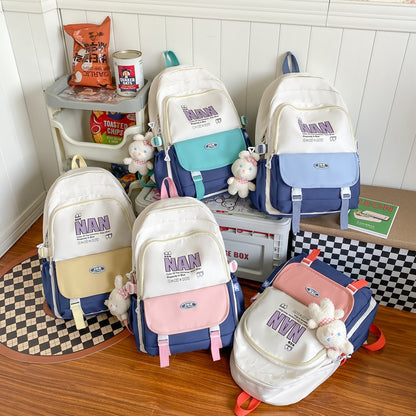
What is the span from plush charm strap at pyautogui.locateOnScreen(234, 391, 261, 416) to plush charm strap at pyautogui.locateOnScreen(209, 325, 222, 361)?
13 centimetres

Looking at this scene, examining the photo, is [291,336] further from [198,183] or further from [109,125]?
[109,125]

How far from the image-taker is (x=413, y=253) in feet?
4.92

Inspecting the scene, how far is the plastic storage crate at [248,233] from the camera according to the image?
5.18 ft

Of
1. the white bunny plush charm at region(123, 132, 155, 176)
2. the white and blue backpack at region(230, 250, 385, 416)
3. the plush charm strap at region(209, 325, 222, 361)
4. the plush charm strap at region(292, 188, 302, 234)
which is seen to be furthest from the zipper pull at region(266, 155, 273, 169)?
the plush charm strap at region(209, 325, 222, 361)

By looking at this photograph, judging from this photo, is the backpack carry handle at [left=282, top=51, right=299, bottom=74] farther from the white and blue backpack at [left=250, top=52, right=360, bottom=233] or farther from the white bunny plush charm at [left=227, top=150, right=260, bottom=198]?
the white bunny plush charm at [left=227, top=150, right=260, bottom=198]

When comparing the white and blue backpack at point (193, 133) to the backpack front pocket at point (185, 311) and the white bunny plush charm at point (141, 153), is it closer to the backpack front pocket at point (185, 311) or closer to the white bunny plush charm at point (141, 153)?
the white bunny plush charm at point (141, 153)

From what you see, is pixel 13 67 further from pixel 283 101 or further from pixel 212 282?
pixel 212 282

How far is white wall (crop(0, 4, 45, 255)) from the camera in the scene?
1803 mm

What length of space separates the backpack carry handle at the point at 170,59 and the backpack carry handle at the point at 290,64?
43 centimetres

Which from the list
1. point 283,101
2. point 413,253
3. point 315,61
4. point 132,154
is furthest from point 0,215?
point 413,253

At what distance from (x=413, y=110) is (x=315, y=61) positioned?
0.41 metres

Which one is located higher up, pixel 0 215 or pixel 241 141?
pixel 241 141

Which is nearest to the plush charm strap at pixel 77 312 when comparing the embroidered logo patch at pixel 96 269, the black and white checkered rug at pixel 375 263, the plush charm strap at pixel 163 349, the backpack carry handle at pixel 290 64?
the embroidered logo patch at pixel 96 269

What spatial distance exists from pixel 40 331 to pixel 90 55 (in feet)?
3.52
